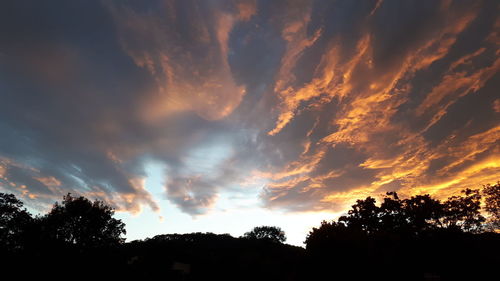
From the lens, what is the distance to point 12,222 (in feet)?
161

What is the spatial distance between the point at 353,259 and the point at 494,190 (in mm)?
38699

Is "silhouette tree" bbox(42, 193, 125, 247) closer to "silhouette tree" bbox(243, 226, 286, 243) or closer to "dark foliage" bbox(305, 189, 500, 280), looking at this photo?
"dark foliage" bbox(305, 189, 500, 280)

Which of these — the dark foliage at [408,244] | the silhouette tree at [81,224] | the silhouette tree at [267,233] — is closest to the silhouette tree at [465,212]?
the dark foliage at [408,244]

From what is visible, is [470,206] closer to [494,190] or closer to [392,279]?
[494,190]

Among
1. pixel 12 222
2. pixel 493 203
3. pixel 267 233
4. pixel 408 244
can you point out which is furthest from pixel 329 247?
pixel 267 233

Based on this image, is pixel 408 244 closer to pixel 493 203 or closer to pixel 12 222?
pixel 493 203

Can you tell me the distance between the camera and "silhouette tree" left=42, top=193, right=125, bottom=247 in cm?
4844

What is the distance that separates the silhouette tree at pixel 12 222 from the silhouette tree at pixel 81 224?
3.65 metres

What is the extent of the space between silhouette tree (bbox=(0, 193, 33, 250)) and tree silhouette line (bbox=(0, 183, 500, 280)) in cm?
15

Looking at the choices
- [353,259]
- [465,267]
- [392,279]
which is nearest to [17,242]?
[353,259]

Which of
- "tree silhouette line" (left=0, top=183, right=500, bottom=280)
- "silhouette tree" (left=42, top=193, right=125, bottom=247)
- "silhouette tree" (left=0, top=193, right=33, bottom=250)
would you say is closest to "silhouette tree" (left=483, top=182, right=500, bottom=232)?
"tree silhouette line" (left=0, top=183, right=500, bottom=280)

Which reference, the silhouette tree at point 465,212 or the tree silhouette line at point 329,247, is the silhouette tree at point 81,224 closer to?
the tree silhouette line at point 329,247

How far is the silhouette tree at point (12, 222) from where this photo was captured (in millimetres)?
46312

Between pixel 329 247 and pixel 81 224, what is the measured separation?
48307 mm
